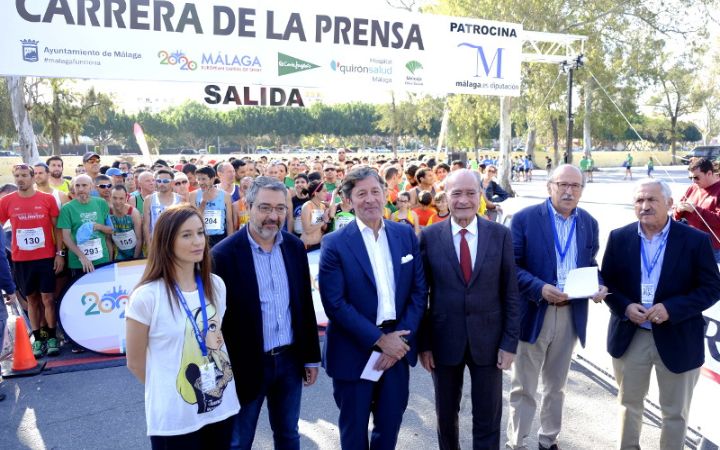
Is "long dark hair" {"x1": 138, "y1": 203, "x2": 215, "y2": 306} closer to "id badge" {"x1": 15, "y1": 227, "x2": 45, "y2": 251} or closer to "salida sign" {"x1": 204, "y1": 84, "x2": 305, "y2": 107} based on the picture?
"id badge" {"x1": 15, "y1": 227, "x2": 45, "y2": 251}

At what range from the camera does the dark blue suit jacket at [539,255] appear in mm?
3426

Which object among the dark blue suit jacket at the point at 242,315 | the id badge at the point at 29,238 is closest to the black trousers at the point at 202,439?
the dark blue suit jacket at the point at 242,315

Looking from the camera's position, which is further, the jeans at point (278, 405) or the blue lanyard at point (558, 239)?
the blue lanyard at point (558, 239)

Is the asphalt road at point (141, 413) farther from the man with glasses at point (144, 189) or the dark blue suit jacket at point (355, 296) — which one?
the man with glasses at point (144, 189)

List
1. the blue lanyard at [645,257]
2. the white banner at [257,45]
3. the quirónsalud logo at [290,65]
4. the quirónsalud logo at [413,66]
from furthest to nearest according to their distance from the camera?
1. the quirónsalud logo at [413,66]
2. the quirónsalud logo at [290,65]
3. the white banner at [257,45]
4. the blue lanyard at [645,257]

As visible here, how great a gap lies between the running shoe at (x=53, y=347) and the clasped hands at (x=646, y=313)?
5.52 metres

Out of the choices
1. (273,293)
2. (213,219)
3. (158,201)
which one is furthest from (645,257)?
(158,201)

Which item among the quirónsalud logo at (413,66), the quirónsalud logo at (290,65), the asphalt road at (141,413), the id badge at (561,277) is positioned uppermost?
the quirónsalud logo at (413,66)

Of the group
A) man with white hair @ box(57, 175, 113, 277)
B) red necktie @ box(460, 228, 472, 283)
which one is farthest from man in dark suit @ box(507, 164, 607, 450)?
man with white hair @ box(57, 175, 113, 277)

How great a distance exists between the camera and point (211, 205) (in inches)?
261

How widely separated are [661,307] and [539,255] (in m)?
0.77

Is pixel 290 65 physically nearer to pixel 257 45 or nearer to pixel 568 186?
pixel 257 45

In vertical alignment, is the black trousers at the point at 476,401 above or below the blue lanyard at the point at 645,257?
below

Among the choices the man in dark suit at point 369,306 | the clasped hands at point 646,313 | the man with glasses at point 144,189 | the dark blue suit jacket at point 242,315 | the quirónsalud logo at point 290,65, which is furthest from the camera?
the quirónsalud logo at point 290,65
